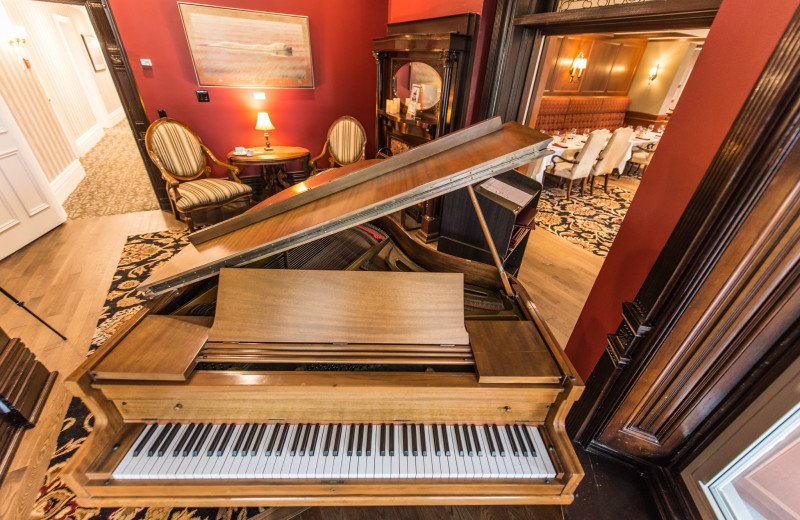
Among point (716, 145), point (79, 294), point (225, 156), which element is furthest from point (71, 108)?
point (716, 145)

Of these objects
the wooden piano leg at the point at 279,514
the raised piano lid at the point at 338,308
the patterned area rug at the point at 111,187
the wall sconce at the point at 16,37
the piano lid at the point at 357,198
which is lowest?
the patterned area rug at the point at 111,187

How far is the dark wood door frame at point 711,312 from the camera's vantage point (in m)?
0.95

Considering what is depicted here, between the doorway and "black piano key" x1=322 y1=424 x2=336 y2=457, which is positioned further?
the doorway

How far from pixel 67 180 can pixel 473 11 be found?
649cm

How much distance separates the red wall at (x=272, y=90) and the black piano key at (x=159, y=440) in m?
4.64

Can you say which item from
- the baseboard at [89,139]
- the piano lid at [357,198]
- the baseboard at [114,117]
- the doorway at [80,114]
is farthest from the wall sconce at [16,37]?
the baseboard at [114,117]

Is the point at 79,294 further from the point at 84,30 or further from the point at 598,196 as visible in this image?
the point at 84,30

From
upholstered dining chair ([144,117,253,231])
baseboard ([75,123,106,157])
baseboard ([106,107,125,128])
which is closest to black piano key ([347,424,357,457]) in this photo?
upholstered dining chair ([144,117,253,231])

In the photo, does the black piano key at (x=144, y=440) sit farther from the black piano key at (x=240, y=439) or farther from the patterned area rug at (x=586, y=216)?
the patterned area rug at (x=586, y=216)

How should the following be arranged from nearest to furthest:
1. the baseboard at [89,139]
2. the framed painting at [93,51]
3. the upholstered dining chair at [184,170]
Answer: the upholstered dining chair at [184,170] → the baseboard at [89,139] → the framed painting at [93,51]

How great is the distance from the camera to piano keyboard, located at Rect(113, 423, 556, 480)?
114cm

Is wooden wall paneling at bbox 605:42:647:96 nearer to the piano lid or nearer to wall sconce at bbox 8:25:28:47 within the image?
the piano lid

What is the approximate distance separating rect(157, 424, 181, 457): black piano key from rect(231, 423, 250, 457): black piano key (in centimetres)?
23

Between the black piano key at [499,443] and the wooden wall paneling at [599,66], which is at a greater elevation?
the wooden wall paneling at [599,66]
